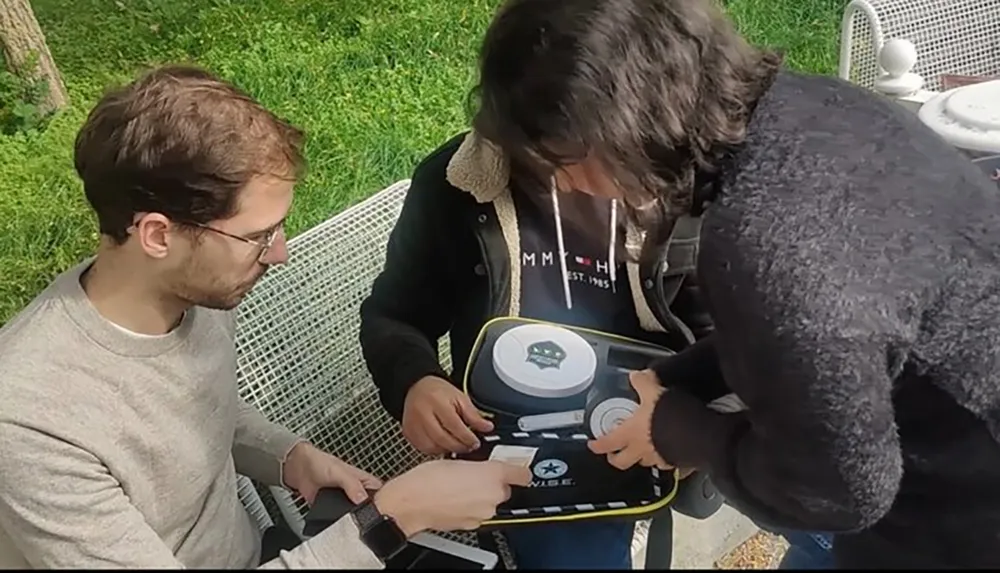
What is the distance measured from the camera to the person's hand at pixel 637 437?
1.51m

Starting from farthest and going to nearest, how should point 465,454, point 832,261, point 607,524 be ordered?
1. point 465,454
2. point 607,524
3. point 832,261

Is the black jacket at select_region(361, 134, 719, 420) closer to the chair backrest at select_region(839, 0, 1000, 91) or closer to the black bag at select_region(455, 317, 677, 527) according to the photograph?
the black bag at select_region(455, 317, 677, 527)

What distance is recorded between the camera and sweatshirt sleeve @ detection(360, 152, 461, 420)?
184cm

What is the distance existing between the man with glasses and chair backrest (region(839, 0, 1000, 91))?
66.2 inches

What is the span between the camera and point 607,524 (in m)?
1.52

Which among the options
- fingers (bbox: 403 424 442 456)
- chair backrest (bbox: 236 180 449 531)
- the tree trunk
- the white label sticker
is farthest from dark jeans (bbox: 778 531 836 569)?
the tree trunk

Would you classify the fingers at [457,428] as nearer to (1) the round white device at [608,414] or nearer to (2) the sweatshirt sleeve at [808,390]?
(1) the round white device at [608,414]

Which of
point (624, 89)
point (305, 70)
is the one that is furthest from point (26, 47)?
point (624, 89)

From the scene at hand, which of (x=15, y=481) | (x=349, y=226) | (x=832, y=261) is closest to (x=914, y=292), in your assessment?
(x=832, y=261)

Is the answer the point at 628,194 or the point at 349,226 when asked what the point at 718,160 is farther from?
the point at 349,226

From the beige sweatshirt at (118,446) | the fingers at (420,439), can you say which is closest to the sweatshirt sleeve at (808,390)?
the beige sweatshirt at (118,446)

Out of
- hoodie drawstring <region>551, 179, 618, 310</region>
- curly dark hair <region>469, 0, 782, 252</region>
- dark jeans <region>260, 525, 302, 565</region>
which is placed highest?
curly dark hair <region>469, 0, 782, 252</region>

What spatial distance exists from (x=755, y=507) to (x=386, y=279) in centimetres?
80

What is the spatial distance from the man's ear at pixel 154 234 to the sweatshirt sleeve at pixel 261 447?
380 mm
